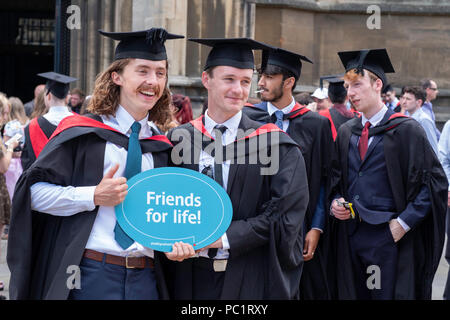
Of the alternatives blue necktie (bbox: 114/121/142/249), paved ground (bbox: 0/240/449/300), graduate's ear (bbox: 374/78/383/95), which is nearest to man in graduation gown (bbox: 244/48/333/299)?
graduate's ear (bbox: 374/78/383/95)

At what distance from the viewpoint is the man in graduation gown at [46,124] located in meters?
5.89

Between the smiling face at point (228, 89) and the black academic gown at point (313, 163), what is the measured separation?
1.37 metres

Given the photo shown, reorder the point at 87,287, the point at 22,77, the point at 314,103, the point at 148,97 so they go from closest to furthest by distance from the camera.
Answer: the point at 87,287 < the point at 148,97 < the point at 314,103 < the point at 22,77

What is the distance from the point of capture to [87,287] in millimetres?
3084

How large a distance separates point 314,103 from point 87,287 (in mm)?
6770

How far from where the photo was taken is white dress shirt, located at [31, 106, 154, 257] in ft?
10.0

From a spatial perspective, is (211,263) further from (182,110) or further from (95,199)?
(182,110)

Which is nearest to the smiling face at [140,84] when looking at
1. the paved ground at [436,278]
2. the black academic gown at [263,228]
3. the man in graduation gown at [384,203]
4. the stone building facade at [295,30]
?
the black academic gown at [263,228]

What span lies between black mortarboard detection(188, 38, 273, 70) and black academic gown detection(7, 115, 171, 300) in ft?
2.11

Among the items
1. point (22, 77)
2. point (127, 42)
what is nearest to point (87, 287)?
point (127, 42)

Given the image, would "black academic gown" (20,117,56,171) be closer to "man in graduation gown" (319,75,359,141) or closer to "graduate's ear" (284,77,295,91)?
"graduate's ear" (284,77,295,91)

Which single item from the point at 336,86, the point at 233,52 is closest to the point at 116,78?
the point at 233,52

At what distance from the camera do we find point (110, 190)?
3000 mm
